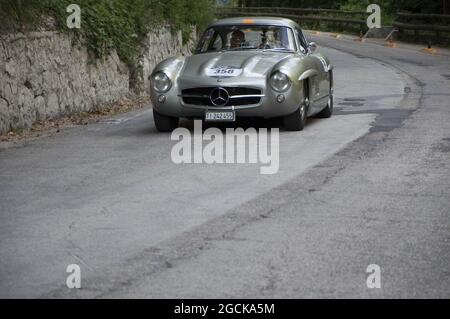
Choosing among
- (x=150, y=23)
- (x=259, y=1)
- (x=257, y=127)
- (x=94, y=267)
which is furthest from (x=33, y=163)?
(x=259, y=1)

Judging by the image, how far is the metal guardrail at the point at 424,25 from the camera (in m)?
36.0

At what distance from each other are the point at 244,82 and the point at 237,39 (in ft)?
5.60

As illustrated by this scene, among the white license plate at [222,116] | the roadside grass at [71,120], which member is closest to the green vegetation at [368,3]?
the roadside grass at [71,120]

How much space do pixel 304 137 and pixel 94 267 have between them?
645 cm

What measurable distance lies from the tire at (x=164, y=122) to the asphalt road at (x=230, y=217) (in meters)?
0.13

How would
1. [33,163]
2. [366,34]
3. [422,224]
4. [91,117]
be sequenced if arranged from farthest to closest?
[366,34] → [91,117] → [33,163] → [422,224]

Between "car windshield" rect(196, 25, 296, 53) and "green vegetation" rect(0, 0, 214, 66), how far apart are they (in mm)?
2646

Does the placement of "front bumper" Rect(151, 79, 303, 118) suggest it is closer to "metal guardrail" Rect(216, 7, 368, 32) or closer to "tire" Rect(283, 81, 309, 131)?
"tire" Rect(283, 81, 309, 131)

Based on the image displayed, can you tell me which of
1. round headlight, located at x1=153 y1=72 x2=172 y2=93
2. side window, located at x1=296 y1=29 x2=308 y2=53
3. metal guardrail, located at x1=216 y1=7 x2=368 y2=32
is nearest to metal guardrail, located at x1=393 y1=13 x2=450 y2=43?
metal guardrail, located at x1=216 y1=7 x2=368 y2=32

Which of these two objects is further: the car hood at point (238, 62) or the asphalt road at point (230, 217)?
the car hood at point (238, 62)

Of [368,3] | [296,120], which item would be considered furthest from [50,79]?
[368,3]

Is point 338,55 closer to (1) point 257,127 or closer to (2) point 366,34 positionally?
(2) point 366,34

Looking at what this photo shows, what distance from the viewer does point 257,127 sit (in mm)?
13125

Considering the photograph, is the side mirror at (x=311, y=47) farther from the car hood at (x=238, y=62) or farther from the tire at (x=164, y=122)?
the tire at (x=164, y=122)
